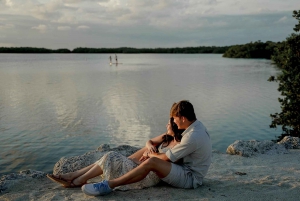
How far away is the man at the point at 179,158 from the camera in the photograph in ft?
15.6

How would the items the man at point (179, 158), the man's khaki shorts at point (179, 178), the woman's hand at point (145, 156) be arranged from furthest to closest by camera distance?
the woman's hand at point (145, 156)
the man's khaki shorts at point (179, 178)
the man at point (179, 158)

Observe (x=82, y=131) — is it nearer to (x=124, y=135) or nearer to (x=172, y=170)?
(x=124, y=135)

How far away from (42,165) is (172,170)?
4470 millimetres

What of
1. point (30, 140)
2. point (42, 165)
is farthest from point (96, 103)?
point (42, 165)

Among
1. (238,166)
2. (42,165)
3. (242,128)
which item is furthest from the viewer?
(242,128)

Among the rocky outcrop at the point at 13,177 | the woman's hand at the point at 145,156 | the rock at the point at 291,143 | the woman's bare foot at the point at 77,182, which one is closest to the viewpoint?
the woman's bare foot at the point at 77,182

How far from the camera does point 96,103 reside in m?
16.7

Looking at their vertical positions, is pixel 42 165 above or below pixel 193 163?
below

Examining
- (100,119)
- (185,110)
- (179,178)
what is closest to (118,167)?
(179,178)

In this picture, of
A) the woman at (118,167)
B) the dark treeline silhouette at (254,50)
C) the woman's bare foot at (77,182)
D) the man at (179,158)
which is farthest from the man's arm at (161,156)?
the dark treeline silhouette at (254,50)

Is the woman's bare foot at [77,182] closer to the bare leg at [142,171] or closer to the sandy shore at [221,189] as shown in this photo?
the sandy shore at [221,189]

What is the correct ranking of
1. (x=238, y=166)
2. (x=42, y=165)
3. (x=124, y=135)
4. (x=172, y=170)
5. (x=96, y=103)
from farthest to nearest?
(x=96, y=103), (x=124, y=135), (x=42, y=165), (x=238, y=166), (x=172, y=170)

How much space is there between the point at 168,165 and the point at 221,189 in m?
0.93

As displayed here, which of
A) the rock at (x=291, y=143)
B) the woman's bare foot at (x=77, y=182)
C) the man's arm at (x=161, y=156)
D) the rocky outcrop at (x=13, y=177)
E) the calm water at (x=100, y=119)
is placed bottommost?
the calm water at (x=100, y=119)
